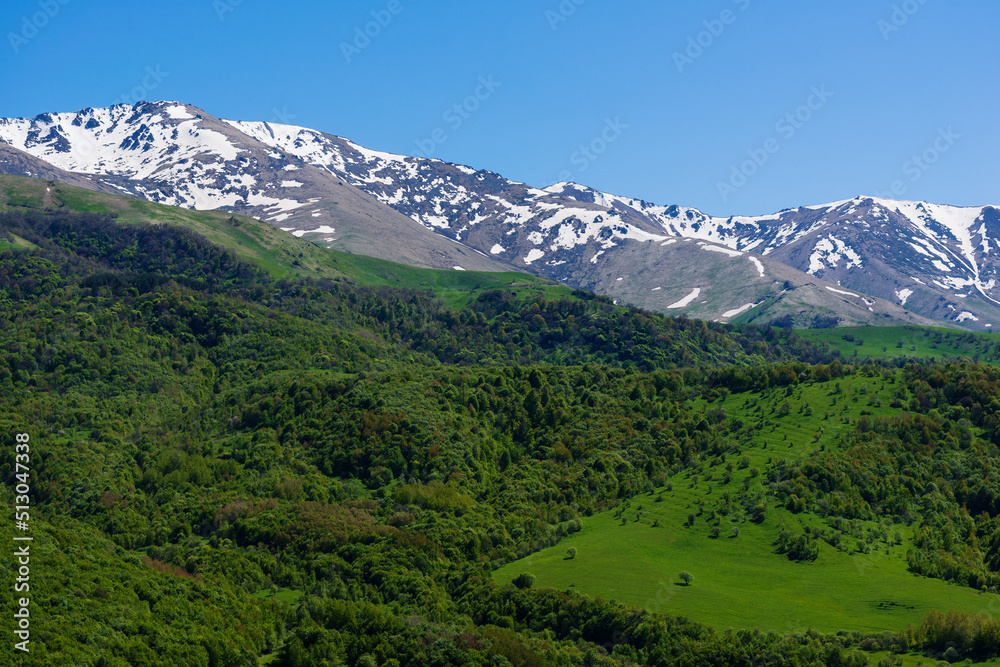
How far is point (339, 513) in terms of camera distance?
126 metres

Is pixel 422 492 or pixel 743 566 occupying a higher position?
pixel 743 566

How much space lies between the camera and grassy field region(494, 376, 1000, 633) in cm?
8612

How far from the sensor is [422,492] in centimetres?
13362

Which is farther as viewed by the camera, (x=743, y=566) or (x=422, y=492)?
(x=422, y=492)

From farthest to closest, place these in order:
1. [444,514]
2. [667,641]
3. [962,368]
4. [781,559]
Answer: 1. [962,368]
2. [444,514]
3. [781,559]
4. [667,641]

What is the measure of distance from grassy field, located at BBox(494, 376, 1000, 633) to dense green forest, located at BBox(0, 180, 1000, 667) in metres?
1.58

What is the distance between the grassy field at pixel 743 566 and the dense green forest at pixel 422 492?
5.17 ft

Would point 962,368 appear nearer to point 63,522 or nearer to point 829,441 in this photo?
point 829,441

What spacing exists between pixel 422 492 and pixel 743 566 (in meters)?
52.9

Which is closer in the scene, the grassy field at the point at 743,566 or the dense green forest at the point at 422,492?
the dense green forest at the point at 422,492

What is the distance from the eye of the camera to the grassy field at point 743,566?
86125 millimetres

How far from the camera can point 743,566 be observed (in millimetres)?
102625

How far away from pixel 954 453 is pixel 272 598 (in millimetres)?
102597

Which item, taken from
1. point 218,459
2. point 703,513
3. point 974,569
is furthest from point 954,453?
point 218,459
